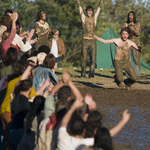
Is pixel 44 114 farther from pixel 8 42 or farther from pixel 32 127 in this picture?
pixel 8 42

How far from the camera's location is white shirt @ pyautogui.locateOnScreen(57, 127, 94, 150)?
359 centimetres

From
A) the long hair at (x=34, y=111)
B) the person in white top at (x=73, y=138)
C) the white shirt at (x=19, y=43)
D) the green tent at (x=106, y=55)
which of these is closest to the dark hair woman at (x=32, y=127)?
the long hair at (x=34, y=111)

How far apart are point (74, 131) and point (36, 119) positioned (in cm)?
108

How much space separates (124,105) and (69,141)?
18.7 ft

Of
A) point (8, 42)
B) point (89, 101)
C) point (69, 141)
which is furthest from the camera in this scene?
point (8, 42)

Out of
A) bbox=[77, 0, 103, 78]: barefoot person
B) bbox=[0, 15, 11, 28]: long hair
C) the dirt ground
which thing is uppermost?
bbox=[0, 15, 11, 28]: long hair

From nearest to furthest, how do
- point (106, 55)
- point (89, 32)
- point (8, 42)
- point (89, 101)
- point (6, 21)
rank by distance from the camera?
point (89, 101) → point (8, 42) → point (6, 21) → point (89, 32) → point (106, 55)

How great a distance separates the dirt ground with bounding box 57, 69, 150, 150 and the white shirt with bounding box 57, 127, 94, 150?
2198 millimetres

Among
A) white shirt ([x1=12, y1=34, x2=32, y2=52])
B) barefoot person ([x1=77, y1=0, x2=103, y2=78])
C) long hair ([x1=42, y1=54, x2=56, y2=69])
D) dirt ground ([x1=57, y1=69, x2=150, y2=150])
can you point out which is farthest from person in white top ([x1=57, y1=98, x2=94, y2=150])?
barefoot person ([x1=77, y1=0, x2=103, y2=78])

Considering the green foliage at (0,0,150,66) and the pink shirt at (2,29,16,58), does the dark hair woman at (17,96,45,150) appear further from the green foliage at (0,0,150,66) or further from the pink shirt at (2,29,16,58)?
the green foliage at (0,0,150,66)

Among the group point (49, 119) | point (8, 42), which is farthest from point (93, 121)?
point (8, 42)

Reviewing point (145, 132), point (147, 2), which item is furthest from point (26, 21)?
point (145, 132)

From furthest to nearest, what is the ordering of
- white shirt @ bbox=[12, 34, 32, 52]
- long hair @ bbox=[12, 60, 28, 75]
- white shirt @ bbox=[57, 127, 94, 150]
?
white shirt @ bbox=[12, 34, 32, 52] < long hair @ bbox=[12, 60, 28, 75] < white shirt @ bbox=[57, 127, 94, 150]

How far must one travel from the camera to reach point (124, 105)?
30.1 feet
